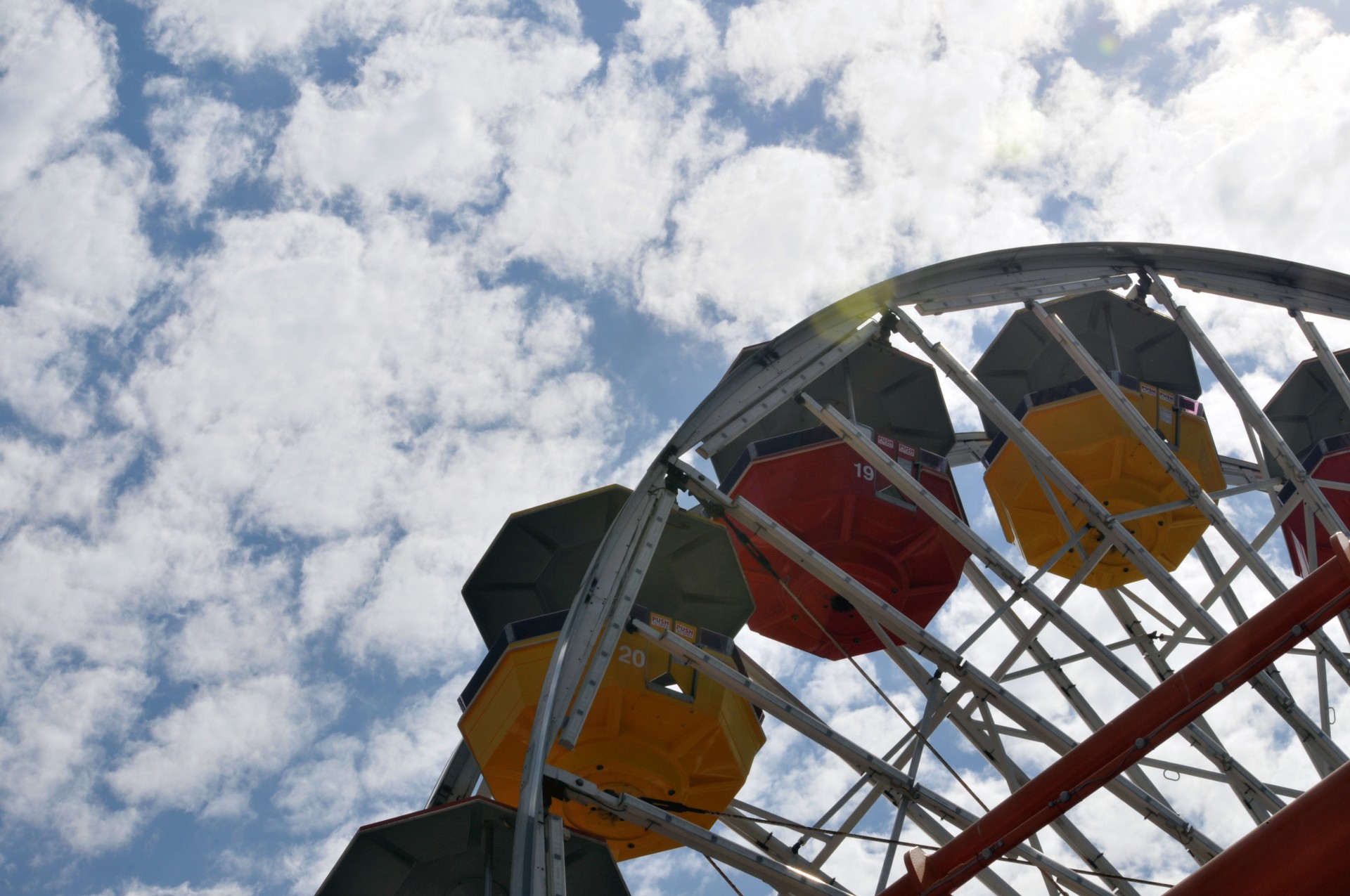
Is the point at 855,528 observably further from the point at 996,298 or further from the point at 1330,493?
the point at 1330,493

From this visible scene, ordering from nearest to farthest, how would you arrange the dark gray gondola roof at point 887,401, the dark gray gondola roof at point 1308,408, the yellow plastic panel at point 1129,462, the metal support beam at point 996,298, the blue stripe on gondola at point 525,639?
the blue stripe on gondola at point 525,639 → the metal support beam at point 996,298 → the yellow plastic panel at point 1129,462 → the dark gray gondola roof at point 887,401 → the dark gray gondola roof at point 1308,408

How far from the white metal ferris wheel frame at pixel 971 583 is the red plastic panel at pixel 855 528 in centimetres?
115

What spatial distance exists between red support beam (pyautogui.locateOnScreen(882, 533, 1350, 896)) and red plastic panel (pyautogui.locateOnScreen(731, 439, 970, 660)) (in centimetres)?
746

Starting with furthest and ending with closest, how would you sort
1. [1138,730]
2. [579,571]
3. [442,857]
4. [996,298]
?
[579,571]
[996,298]
[442,857]
[1138,730]

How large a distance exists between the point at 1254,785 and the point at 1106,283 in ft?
20.6

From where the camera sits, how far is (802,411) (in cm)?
1794

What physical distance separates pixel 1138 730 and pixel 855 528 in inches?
325

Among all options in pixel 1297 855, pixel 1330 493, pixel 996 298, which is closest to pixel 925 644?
pixel 996 298

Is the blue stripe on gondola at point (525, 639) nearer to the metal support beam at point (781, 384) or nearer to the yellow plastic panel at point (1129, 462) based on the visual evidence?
the metal support beam at point (781, 384)

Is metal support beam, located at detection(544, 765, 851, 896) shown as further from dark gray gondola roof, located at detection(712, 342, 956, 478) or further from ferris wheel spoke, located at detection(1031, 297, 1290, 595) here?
dark gray gondola roof, located at detection(712, 342, 956, 478)

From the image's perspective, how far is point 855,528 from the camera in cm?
1595

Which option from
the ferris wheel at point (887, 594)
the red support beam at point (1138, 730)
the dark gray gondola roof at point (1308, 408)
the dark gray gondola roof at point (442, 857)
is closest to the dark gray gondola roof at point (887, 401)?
the ferris wheel at point (887, 594)

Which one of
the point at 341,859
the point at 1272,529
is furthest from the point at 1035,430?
the point at 341,859

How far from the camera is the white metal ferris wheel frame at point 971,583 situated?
34.6ft
